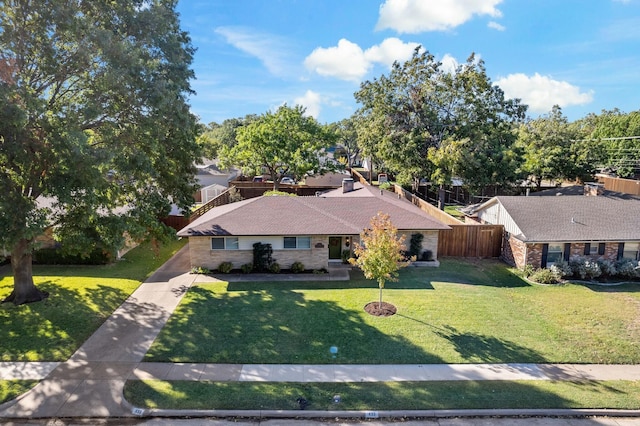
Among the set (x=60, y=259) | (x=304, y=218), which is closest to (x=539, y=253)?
(x=304, y=218)

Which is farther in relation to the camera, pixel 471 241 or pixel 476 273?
pixel 471 241

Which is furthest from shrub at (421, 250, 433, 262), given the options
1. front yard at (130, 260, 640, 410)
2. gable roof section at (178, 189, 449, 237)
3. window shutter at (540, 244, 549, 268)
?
window shutter at (540, 244, 549, 268)

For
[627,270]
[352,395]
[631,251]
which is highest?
[631,251]

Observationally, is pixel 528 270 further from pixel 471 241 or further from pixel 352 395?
pixel 352 395

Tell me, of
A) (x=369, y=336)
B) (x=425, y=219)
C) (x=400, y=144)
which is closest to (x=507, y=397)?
(x=369, y=336)

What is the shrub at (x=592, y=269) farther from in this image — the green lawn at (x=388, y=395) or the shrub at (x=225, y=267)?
the shrub at (x=225, y=267)

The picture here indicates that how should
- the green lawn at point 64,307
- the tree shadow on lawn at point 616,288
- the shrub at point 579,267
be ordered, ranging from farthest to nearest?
the shrub at point 579,267, the tree shadow on lawn at point 616,288, the green lawn at point 64,307

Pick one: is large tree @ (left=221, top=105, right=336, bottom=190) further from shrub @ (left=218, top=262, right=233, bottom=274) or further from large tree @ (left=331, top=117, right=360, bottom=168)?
large tree @ (left=331, top=117, right=360, bottom=168)

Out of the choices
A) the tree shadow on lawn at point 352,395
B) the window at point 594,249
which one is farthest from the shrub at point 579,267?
the tree shadow on lawn at point 352,395
